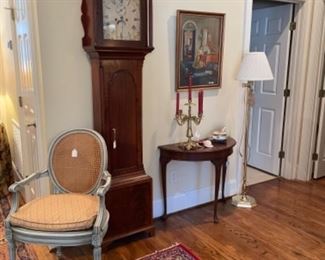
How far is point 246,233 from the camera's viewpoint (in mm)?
2699

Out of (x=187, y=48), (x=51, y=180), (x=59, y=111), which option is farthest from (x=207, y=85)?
(x=51, y=180)

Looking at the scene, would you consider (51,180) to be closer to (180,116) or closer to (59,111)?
(59,111)

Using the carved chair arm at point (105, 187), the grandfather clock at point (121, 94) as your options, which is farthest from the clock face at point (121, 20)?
the carved chair arm at point (105, 187)

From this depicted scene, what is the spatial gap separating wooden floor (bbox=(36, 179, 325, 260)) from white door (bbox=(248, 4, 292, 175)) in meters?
0.78

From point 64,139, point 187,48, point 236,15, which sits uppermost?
point 236,15

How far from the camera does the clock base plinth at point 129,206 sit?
2.41 m

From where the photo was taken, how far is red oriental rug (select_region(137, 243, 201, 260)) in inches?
92.3

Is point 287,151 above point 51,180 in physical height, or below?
below

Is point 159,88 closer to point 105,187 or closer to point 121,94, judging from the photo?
point 121,94

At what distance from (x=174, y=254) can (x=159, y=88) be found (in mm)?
1331

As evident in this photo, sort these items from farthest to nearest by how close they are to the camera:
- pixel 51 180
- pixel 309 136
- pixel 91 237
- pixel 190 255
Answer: pixel 309 136, pixel 190 255, pixel 51 180, pixel 91 237

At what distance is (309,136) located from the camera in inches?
148

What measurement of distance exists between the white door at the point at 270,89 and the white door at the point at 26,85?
2746 millimetres

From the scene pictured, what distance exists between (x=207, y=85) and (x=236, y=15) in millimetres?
719
